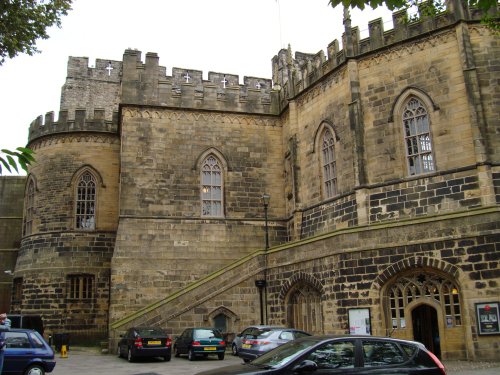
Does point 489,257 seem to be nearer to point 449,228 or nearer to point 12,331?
point 449,228

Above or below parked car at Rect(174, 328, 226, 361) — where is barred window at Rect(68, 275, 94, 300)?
above

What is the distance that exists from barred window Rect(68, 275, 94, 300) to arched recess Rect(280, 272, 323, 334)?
10.8m

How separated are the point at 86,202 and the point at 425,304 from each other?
→ 17790 millimetres

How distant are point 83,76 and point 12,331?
1209 inches

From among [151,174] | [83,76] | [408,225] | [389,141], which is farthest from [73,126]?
[408,225]

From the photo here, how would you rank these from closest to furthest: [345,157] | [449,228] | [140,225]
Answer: [449,228] < [345,157] < [140,225]

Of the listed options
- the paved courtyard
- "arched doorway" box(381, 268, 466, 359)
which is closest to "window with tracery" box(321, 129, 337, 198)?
"arched doorway" box(381, 268, 466, 359)

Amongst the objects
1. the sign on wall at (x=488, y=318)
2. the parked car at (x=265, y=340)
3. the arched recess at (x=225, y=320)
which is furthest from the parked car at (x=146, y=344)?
the sign on wall at (x=488, y=318)

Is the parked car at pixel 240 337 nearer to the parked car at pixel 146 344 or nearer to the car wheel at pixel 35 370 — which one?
the parked car at pixel 146 344

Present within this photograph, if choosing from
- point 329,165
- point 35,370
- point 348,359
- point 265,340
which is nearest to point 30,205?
point 329,165

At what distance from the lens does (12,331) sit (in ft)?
40.5

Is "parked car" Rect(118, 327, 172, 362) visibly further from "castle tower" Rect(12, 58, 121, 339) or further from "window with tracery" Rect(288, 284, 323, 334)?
"castle tower" Rect(12, 58, 121, 339)

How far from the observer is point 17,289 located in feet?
89.2

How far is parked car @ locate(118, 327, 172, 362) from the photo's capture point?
1678 centimetres
